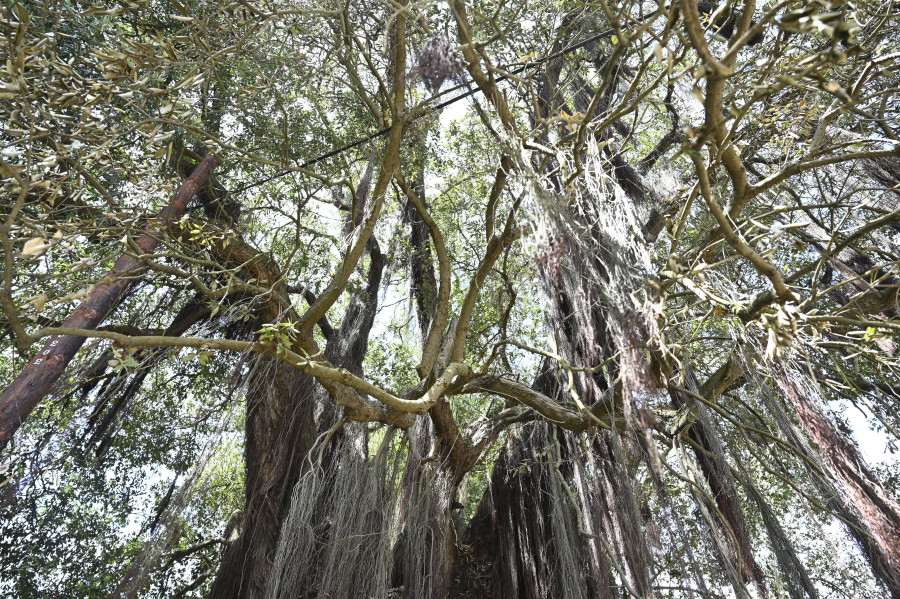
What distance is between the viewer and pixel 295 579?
2916 millimetres

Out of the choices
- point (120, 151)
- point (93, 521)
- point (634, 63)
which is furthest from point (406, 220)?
point (93, 521)

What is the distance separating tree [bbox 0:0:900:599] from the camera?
1.87m

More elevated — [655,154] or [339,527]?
[655,154]

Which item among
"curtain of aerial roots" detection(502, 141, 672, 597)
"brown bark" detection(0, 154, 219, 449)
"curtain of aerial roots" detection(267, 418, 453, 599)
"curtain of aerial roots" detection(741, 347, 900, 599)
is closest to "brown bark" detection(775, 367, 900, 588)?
"curtain of aerial roots" detection(741, 347, 900, 599)

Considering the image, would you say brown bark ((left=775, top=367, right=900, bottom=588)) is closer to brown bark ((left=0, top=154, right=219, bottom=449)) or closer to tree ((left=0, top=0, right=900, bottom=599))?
tree ((left=0, top=0, right=900, bottom=599))

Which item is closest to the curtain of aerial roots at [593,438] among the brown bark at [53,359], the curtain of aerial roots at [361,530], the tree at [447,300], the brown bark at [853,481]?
the tree at [447,300]

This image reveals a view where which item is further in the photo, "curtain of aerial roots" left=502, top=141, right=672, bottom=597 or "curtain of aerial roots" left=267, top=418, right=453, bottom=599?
"curtain of aerial roots" left=267, top=418, right=453, bottom=599

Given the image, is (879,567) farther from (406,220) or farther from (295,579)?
(406,220)

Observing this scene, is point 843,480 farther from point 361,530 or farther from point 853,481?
point 361,530

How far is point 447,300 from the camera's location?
350 centimetres

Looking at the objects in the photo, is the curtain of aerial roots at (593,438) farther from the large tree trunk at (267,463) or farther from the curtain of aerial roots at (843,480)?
the large tree trunk at (267,463)

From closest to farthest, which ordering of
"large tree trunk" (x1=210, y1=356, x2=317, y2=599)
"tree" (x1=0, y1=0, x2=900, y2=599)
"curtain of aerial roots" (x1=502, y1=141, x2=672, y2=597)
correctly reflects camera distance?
"curtain of aerial roots" (x1=502, y1=141, x2=672, y2=597) < "tree" (x1=0, y1=0, x2=900, y2=599) < "large tree trunk" (x1=210, y1=356, x2=317, y2=599)

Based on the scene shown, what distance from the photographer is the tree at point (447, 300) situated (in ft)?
6.13

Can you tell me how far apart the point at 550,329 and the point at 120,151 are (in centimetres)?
306
